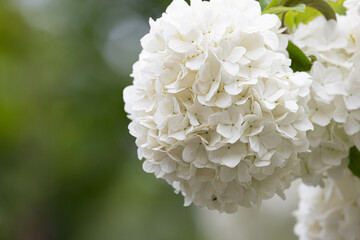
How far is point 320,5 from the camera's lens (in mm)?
639

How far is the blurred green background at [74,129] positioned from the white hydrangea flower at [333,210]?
244cm

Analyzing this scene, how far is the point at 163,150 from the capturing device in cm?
55

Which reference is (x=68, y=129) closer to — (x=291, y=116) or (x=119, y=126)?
(x=119, y=126)

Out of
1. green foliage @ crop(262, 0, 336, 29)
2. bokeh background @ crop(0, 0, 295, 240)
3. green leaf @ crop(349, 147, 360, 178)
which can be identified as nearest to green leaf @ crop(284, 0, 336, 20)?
green foliage @ crop(262, 0, 336, 29)

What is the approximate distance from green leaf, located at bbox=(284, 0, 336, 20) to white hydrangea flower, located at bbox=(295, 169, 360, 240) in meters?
0.21

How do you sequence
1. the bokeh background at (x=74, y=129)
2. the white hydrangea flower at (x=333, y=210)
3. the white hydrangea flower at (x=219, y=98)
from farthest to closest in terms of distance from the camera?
the bokeh background at (x=74, y=129) < the white hydrangea flower at (x=333, y=210) < the white hydrangea flower at (x=219, y=98)

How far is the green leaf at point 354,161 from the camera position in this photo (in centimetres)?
68

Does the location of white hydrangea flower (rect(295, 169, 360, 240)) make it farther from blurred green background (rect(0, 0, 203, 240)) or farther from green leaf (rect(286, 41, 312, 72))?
blurred green background (rect(0, 0, 203, 240))

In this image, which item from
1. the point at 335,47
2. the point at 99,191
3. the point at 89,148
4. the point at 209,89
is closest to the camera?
the point at 209,89

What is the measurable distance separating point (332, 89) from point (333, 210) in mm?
219

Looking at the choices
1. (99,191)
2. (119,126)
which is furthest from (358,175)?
(99,191)

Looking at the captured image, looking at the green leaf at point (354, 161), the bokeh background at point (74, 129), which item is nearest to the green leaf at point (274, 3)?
the green leaf at point (354, 161)

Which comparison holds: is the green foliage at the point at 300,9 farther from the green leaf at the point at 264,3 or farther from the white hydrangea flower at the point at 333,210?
the white hydrangea flower at the point at 333,210

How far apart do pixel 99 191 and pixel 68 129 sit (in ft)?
1.49
